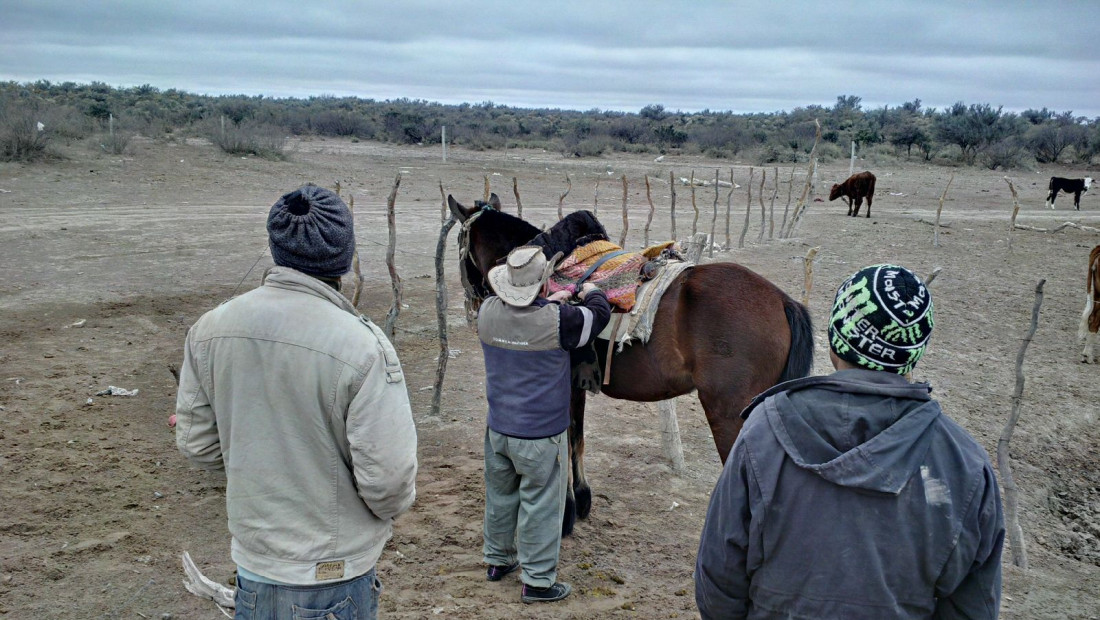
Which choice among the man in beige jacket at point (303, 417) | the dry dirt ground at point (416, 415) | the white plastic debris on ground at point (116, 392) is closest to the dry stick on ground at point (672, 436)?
the dry dirt ground at point (416, 415)

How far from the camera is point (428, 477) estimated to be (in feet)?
17.0

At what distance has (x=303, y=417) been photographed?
1982 mm

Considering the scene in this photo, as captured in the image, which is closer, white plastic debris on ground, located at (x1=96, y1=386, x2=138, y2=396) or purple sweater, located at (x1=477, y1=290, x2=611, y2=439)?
purple sweater, located at (x1=477, y1=290, x2=611, y2=439)

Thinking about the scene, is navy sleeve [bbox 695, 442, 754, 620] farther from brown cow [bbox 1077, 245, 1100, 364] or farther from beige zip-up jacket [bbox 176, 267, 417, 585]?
brown cow [bbox 1077, 245, 1100, 364]

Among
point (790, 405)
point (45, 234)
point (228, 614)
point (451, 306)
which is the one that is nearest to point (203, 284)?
point (451, 306)

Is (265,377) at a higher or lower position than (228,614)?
higher

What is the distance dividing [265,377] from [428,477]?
339 cm

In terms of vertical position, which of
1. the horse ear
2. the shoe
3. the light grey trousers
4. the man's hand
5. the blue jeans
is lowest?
the shoe

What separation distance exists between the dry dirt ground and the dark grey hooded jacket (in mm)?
2337

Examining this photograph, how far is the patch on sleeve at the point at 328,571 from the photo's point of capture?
6.56 feet

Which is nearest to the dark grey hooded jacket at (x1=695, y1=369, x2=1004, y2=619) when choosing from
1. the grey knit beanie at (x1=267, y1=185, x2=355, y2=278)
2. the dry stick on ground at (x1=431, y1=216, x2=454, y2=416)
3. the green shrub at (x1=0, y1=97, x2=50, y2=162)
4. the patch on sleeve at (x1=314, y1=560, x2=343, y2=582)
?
the patch on sleeve at (x1=314, y1=560, x2=343, y2=582)

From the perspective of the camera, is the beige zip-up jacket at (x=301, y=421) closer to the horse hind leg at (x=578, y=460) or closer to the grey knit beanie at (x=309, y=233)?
the grey knit beanie at (x=309, y=233)

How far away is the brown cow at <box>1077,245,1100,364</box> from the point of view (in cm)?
823

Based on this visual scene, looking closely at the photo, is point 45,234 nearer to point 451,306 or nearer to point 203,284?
point 203,284
